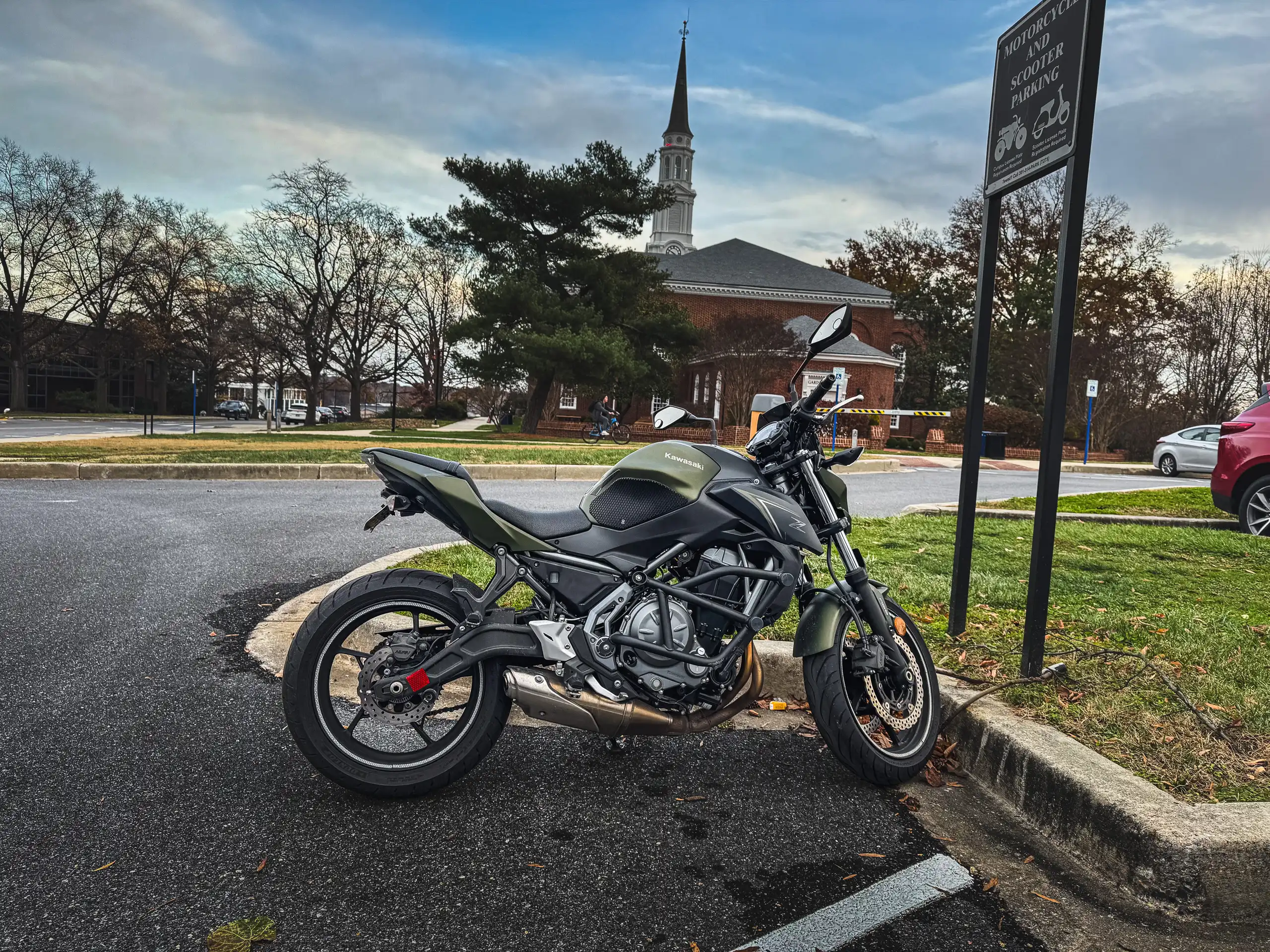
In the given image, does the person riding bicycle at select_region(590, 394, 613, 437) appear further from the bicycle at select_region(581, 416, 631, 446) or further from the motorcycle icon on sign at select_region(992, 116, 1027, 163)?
the motorcycle icon on sign at select_region(992, 116, 1027, 163)

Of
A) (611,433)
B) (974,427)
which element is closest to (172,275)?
(611,433)

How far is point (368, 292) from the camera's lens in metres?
44.7

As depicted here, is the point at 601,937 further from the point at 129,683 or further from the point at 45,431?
the point at 45,431

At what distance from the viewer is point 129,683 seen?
3.77 m

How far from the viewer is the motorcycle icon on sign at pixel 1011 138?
13.5ft

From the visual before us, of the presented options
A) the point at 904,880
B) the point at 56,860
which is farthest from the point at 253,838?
the point at 904,880

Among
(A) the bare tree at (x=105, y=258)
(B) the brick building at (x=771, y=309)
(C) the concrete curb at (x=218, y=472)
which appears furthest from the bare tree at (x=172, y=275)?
(C) the concrete curb at (x=218, y=472)

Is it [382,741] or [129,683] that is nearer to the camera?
[382,741]

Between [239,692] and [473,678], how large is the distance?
4.55 ft

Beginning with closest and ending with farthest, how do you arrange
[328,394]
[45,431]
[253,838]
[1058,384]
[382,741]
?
[253,838] → [382,741] → [1058,384] → [45,431] → [328,394]

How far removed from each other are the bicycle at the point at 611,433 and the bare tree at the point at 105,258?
31454mm

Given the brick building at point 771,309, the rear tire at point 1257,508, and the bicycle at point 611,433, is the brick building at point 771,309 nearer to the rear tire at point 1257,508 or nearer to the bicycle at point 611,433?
the bicycle at point 611,433

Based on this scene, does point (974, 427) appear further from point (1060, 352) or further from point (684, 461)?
point (684, 461)

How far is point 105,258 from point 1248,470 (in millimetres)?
56646
